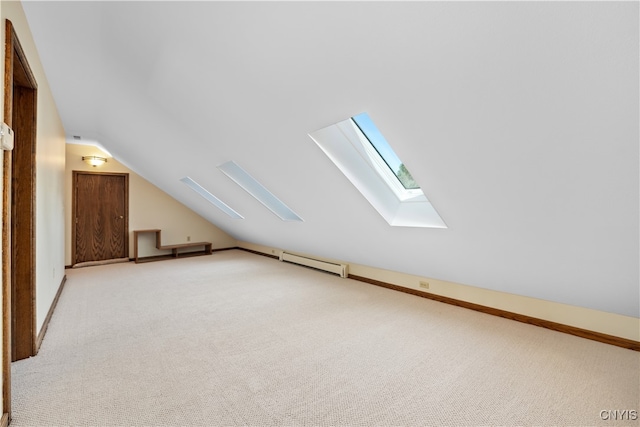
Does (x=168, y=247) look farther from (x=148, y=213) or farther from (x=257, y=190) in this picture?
(x=257, y=190)

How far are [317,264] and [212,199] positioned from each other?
2.36 m

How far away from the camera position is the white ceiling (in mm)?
1345

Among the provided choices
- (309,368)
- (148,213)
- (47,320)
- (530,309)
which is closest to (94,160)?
(148,213)

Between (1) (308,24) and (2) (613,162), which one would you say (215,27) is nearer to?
(1) (308,24)

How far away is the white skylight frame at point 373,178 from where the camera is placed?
Result: 273cm

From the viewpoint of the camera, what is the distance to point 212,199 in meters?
5.84

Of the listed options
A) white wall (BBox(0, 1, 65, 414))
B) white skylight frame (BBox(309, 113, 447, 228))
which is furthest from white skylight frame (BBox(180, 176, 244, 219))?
white skylight frame (BBox(309, 113, 447, 228))

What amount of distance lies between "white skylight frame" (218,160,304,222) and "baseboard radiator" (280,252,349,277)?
1.07 metres

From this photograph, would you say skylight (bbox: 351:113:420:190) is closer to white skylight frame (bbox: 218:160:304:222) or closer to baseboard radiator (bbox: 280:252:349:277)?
white skylight frame (bbox: 218:160:304:222)

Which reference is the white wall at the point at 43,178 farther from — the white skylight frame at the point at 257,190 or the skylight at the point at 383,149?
the skylight at the point at 383,149

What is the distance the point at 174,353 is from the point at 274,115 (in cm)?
203

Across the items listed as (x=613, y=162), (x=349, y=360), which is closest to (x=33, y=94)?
(x=349, y=360)

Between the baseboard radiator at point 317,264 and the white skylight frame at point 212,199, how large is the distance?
3.90 feet

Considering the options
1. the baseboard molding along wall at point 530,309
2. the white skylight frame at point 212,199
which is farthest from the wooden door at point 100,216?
the baseboard molding along wall at point 530,309
